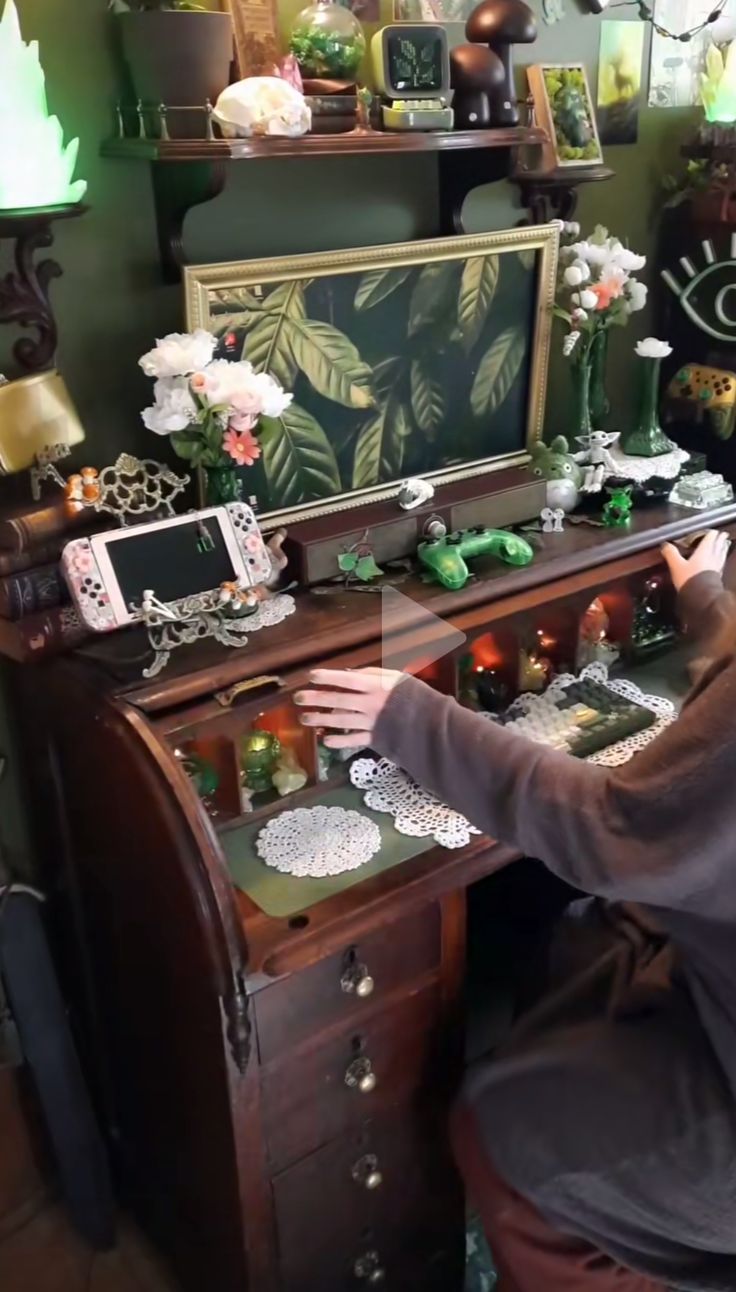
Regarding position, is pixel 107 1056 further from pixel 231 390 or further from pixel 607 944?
pixel 231 390

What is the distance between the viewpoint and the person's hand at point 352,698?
3.85 feet

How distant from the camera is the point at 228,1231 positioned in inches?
50.6

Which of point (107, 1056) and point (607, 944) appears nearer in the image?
point (607, 944)

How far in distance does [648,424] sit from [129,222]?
0.84 meters

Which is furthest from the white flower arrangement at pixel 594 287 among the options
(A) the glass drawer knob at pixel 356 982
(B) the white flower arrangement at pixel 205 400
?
(A) the glass drawer knob at pixel 356 982

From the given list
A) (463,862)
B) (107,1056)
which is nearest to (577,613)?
(463,862)

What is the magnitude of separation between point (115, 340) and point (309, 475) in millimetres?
293

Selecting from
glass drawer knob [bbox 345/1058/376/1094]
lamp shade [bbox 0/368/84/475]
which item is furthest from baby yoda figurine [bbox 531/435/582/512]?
glass drawer knob [bbox 345/1058/376/1094]

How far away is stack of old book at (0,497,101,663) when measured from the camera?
1.19 m

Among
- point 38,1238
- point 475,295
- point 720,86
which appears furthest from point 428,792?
point 720,86

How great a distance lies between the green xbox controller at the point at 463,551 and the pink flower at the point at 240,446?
269 millimetres

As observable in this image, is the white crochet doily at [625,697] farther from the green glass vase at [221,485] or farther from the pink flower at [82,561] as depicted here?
the pink flower at [82,561]

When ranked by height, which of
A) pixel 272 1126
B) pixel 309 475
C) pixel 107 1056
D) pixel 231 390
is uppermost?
pixel 231 390

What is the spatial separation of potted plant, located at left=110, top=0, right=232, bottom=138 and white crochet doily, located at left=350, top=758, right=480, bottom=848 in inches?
29.7
